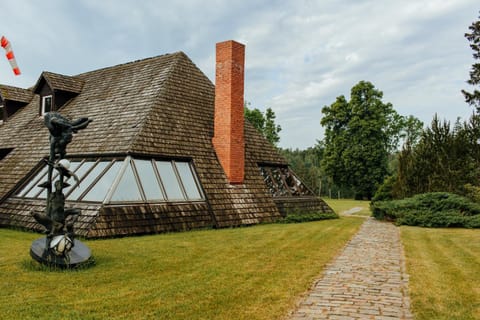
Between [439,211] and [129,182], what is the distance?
1116 cm

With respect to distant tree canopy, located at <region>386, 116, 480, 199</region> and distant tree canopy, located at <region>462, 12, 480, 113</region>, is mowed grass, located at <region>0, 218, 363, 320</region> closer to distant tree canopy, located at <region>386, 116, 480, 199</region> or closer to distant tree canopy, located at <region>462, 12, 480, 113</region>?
distant tree canopy, located at <region>386, 116, 480, 199</region>

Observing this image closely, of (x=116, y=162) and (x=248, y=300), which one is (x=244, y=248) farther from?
(x=116, y=162)

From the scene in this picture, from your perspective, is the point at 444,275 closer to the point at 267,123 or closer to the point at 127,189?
the point at 127,189

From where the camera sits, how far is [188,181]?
13.4 m

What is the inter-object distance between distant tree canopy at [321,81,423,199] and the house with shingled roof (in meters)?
27.2

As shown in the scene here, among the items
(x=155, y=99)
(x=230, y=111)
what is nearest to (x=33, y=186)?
(x=155, y=99)

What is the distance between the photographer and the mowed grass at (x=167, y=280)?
16.0 ft

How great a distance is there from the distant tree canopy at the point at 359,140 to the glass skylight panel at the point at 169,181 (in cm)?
3309

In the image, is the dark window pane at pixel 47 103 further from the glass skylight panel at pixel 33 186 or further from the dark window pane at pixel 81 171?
the dark window pane at pixel 81 171

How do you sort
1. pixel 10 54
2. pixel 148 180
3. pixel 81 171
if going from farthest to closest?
pixel 10 54
pixel 81 171
pixel 148 180

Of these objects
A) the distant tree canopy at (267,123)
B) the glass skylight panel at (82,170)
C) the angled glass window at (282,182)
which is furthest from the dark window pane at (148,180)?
the distant tree canopy at (267,123)

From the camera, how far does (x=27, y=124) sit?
17828mm

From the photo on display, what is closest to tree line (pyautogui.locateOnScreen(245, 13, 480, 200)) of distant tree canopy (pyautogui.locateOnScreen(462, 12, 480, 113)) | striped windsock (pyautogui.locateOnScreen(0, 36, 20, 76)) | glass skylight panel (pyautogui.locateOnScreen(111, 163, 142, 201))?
distant tree canopy (pyautogui.locateOnScreen(462, 12, 480, 113))

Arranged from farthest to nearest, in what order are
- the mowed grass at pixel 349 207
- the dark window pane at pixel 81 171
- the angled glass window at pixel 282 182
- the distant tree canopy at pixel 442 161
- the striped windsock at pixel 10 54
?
the mowed grass at pixel 349 207 → the striped windsock at pixel 10 54 → the distant tree canopy at pixel 442 161 → the angled glass window at pixel 282 182 → the dark window pane at pixel 81 171
